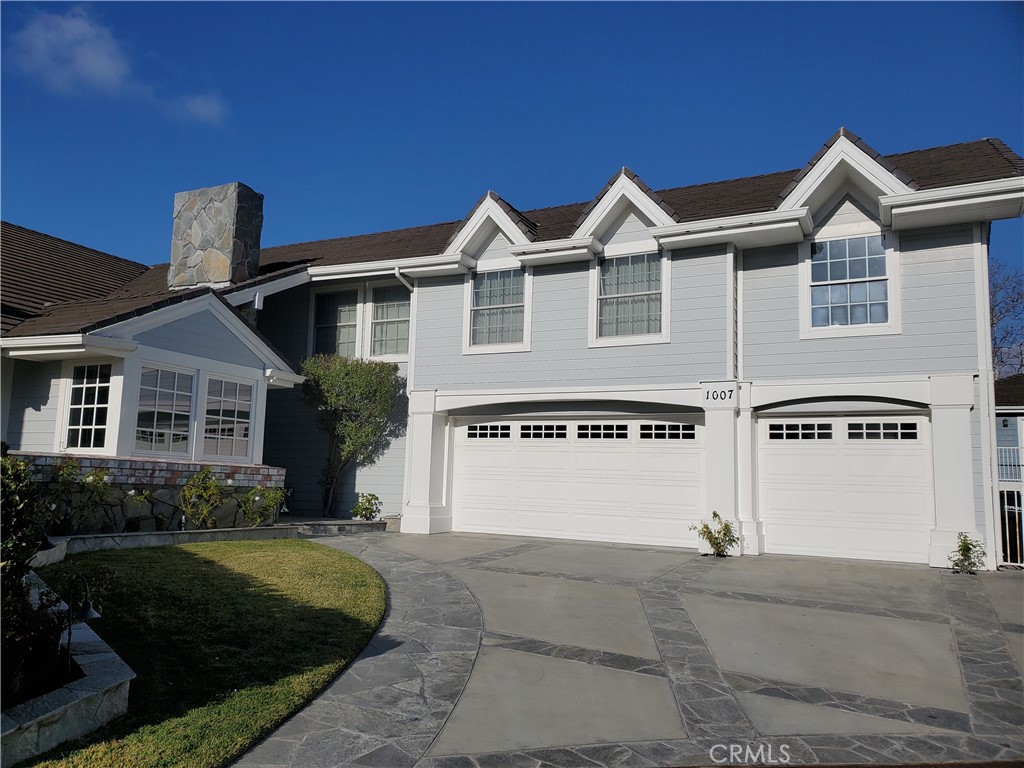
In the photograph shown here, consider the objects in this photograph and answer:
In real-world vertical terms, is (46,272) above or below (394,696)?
above

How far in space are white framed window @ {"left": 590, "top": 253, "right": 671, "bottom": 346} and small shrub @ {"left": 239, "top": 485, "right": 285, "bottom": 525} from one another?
639cm

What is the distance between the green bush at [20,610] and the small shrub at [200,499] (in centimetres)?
667

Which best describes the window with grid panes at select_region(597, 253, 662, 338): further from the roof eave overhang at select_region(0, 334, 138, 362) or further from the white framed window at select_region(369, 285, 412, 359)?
the roof eave overhang at select_region(0, 334, 138, 362)

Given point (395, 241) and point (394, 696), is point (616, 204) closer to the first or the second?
point (395, 241)

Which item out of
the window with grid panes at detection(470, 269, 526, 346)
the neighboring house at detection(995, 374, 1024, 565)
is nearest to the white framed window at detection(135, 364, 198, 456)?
the window with grid panes at detection(470, 269, 526, 346)

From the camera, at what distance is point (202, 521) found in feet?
39.1

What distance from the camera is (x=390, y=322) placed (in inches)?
671

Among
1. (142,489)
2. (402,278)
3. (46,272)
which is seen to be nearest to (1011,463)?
(402,278)

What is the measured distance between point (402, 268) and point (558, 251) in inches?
141

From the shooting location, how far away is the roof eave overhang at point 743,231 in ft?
40.6

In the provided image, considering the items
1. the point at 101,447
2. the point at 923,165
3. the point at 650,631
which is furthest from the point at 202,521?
the point at 923,165

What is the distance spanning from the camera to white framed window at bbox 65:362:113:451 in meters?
12.4

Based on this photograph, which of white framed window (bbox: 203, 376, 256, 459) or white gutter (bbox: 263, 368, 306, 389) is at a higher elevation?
white gutter (bbox: 263, 368, 306, 389)

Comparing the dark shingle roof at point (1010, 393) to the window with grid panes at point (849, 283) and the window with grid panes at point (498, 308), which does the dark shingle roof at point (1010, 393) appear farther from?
the window with grid panes at point (498, 308)
